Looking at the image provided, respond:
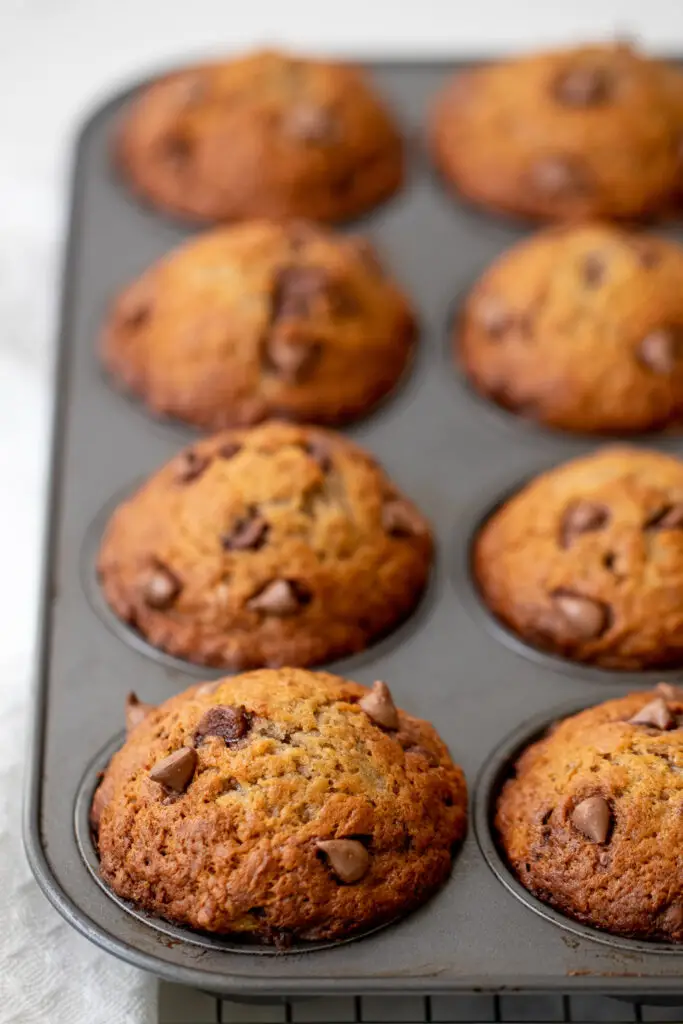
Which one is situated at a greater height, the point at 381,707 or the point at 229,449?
the point at 229,449

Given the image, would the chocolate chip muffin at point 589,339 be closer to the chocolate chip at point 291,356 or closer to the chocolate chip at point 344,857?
the chocolate chip at point 291,356

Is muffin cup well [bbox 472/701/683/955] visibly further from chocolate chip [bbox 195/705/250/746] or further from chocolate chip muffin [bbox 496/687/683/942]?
chocolate chip [bbox 195/705/250/746]

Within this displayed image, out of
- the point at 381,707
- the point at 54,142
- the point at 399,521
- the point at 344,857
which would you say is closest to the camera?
the point at 344,857

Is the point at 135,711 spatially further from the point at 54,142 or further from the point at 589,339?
the point at 54,142

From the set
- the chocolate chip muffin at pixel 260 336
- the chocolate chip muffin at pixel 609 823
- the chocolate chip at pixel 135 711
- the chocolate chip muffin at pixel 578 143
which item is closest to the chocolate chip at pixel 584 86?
the chocolate chip muffin at pixel 578 143

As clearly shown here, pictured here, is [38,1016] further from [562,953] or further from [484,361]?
[484,361]

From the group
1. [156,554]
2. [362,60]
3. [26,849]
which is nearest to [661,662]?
[156,554]

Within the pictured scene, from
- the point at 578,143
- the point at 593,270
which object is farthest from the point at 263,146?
the point at 593,270
